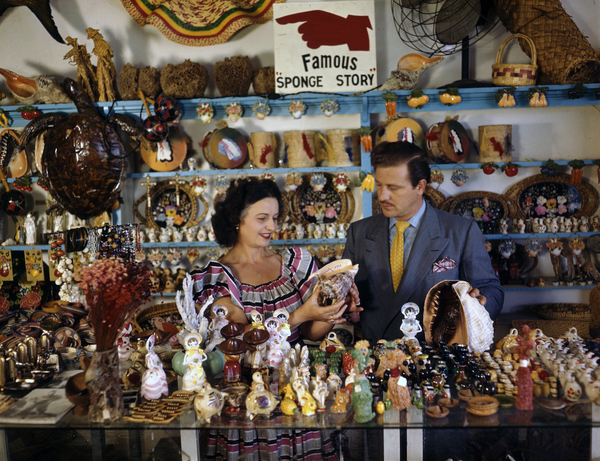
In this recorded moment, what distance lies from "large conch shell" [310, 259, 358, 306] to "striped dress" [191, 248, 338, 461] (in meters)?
0.32

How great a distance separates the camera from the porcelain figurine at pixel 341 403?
1528mm

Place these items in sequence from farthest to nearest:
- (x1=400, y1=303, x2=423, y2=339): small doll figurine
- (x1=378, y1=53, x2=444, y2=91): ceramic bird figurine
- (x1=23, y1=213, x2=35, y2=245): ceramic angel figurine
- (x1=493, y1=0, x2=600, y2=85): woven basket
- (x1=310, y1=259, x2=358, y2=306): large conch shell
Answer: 1. (x1=23, y1=213, x2=35, y2=245): ceramic angel figurine
2. (x1=378, y1=53, x2=444, y2=91): ceramic bird figurine
3. (x1=493, y1=0, x2=600, y2=85): woven basket
4. (x1=310, y1=259, x2=358, y2=306): large conch shell
5. (x1=400, y1=303, x2=423, y2=339): small doll figurine

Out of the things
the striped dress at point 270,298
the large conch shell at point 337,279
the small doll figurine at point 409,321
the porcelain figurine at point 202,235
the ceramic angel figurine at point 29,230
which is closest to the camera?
the striped dress at point 270,298

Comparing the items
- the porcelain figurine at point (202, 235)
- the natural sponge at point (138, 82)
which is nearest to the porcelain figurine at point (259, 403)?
the porcelain figurine at point (202, 235)

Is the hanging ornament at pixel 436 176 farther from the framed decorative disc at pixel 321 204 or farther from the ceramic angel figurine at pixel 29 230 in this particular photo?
the ceramic angel figurine at pixel 29 230

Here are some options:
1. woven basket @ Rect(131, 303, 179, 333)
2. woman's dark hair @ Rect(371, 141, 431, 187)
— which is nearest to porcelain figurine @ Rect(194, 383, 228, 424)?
woman's dark hair @ Rect(371, 141, 431, 187)

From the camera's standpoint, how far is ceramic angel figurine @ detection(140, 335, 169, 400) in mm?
1647

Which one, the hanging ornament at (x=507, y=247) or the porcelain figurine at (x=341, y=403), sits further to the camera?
the hanging ornament at (x=507, y=247)

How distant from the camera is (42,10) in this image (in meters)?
4.05

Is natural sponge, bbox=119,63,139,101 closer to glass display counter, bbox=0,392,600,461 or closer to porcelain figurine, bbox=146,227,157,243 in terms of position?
porcelain figurine, bbox=146,227,157,243

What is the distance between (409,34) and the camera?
4.20 metres

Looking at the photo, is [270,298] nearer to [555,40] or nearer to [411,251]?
[411,251]

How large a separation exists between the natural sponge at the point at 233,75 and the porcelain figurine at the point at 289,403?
2.89m

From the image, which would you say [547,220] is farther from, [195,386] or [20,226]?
[20,226]
